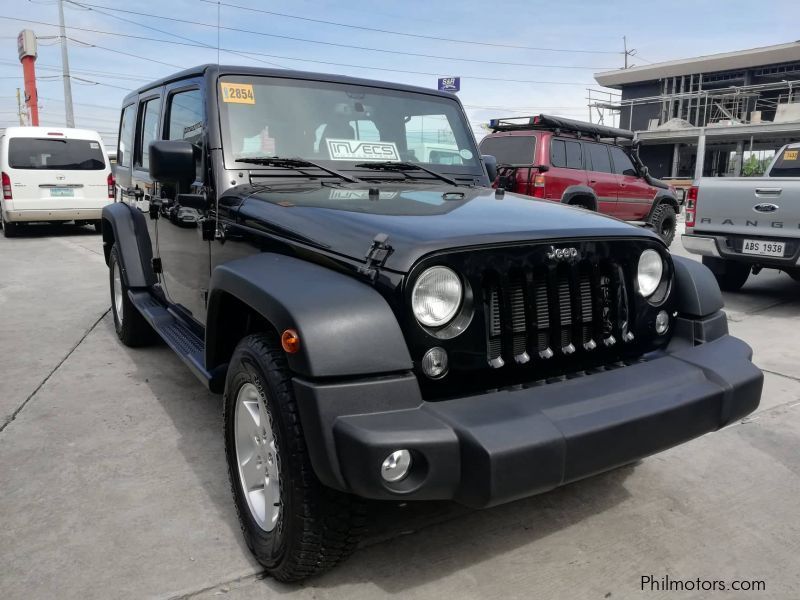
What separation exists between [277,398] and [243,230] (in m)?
1.02

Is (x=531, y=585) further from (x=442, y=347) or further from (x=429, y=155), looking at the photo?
(x=429, y=155)

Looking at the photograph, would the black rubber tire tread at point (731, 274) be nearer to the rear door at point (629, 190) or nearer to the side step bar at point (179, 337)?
the rear door at point (629, 190)

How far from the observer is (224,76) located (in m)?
3.18

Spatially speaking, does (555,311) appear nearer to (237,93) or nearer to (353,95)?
(353,95)

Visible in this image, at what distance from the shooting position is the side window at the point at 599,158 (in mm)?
10727

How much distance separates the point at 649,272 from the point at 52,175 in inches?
471

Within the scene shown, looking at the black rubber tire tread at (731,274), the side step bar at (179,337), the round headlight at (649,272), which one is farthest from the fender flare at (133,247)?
the black rubber tire tread at (731,274)

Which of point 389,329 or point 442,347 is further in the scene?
point 442,347

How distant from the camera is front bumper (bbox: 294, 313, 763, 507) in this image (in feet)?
5.87

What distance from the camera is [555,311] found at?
230cm

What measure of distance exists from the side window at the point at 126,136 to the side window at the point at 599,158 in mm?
7569

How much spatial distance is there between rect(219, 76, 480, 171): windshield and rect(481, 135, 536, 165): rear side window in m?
6.44

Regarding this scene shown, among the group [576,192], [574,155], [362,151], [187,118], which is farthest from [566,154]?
[187,118]

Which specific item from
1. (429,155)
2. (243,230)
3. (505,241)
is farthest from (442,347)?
(429,155)
